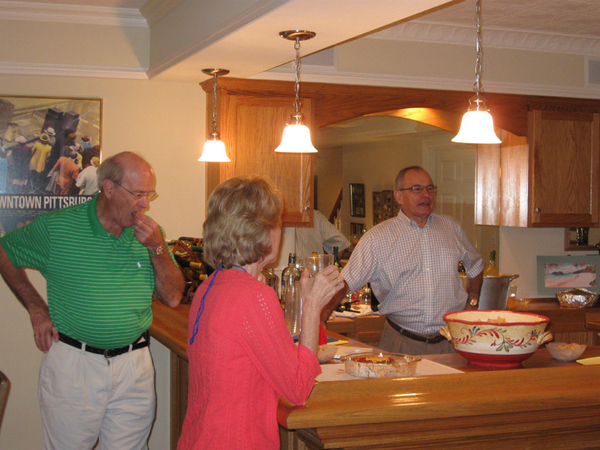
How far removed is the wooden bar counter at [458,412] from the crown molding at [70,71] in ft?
8.47

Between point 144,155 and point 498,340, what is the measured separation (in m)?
2.52

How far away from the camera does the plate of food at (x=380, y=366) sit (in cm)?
194

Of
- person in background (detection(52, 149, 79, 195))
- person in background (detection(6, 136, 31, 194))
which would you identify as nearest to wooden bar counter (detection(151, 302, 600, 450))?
person in background (detection(52, 149, 79, 195))

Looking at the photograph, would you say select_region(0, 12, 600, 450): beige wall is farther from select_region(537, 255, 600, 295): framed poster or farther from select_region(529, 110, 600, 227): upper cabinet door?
select_region(537, 255, 600, 295): framed poster

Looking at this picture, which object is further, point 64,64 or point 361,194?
point 361,194

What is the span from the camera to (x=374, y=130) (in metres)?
7.08

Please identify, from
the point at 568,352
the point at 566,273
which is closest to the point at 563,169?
the point at 566,273

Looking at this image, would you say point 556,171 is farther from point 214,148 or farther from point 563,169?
point 214,148

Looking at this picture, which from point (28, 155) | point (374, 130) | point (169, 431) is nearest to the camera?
point (28, 155)

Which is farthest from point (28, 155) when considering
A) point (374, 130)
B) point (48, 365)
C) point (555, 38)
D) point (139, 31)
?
point (374, 130)

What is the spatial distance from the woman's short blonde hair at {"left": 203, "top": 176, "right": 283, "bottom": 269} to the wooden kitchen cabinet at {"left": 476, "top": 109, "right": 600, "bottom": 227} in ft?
10.4

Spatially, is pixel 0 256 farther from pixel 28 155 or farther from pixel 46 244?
pixel 28 155

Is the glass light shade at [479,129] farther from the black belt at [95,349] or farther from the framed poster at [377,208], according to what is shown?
the framed poster at [377,208]

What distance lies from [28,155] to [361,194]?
4353 millimetres
